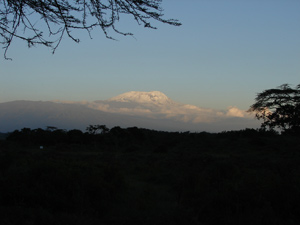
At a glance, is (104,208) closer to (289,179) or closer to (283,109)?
(289,179)

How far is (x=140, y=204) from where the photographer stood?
763 cm

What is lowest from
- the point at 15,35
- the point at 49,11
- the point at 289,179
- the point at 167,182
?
the point at 167,182

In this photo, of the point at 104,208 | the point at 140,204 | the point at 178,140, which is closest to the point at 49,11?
the point at 104,208

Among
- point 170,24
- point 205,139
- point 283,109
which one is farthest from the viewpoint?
point 205,139

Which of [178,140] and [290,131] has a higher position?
[290,131]

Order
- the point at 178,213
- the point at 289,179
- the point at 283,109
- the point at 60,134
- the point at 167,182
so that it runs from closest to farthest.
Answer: the point at 178,213
the point at 289,179
the point at 167,182
the point at 283,109
the point at 60,134

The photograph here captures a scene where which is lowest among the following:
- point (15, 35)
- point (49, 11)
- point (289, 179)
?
point (289, 179)

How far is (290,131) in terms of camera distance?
91.2 ft

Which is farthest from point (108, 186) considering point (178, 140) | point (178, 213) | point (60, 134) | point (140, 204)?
point (60, 134)

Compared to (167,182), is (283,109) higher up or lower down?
higher up

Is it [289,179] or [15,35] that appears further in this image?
[289,179]

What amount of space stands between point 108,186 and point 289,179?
436 centimetres

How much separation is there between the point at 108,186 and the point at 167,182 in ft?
15.0

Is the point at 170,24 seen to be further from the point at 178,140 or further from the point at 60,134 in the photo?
the point at 60,134
